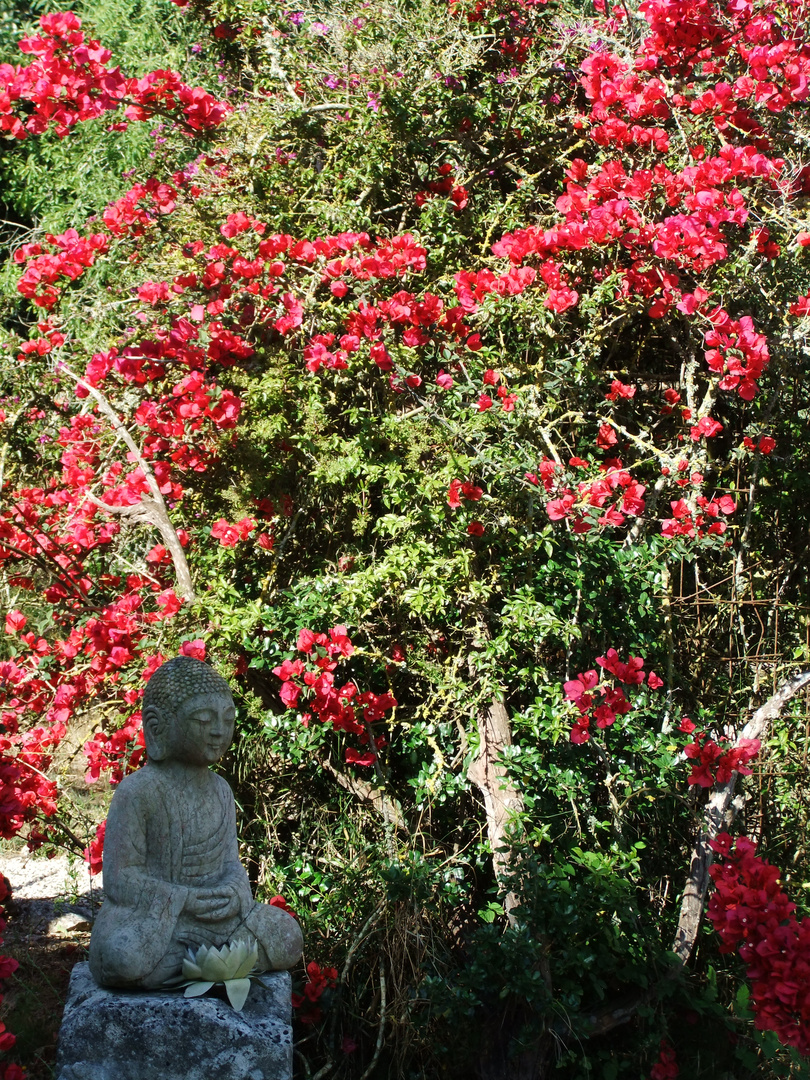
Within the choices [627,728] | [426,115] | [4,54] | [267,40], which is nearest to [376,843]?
[627,728]

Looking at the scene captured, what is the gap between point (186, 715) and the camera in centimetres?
232

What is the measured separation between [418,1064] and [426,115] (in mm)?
3434

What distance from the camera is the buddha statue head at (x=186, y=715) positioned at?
233cm

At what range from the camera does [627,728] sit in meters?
3.37

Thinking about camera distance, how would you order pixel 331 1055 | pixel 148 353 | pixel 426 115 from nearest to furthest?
pixel 331 1055 < pixel 148 353 < pixel 426 115

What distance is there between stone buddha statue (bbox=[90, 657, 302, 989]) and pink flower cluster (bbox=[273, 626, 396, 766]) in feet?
2.73

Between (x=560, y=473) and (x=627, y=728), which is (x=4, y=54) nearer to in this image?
(x=560, y=473)

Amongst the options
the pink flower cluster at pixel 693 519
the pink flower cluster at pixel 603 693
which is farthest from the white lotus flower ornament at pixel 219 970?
the pink flower cluster at pixel 693 519

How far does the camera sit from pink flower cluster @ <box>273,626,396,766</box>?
3273 millimetres

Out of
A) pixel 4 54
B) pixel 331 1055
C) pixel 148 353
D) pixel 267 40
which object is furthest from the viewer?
pixel 4 54

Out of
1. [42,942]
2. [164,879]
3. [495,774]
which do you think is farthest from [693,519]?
[42,942]

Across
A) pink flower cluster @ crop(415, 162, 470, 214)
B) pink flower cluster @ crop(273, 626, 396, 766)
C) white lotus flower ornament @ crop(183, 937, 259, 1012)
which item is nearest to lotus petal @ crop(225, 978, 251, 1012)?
white lotus flower ornament @ crop(183, 937, 259, 1012)

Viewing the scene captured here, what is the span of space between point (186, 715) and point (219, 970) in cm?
57

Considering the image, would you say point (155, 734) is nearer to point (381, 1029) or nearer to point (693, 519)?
point (381, 1029)
